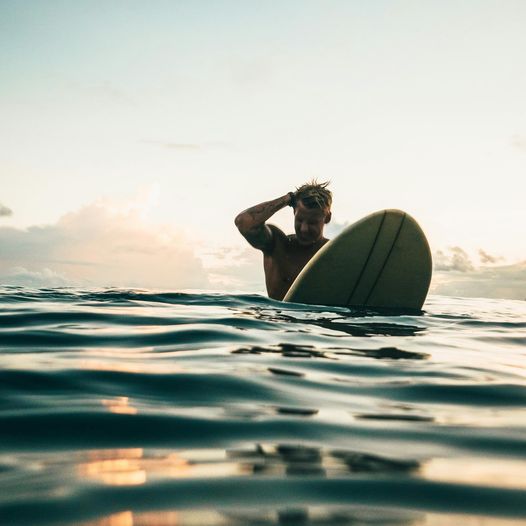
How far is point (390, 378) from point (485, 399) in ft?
1.37

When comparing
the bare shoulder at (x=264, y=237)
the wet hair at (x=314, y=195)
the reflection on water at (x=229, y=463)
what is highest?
the wet hair at (x=314, y=195)

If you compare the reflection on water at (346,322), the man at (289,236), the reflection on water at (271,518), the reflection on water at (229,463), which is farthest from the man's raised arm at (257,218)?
the reflection on water at (271,518)

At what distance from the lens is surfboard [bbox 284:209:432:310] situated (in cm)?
600

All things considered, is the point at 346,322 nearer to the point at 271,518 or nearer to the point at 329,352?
the point at 329,352

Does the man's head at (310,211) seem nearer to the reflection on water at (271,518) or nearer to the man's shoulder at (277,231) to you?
the man's shoulder at (277,231)

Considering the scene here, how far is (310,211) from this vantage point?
6.41 meters

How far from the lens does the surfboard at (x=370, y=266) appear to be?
5996 mm

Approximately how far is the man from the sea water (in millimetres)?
2892

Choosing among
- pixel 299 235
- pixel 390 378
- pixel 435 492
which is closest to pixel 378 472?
pixel 435 492

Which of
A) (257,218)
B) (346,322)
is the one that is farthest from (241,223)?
(346,322)

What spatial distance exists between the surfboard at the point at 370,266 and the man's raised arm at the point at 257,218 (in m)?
0.70

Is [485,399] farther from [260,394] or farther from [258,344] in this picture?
[258,344]

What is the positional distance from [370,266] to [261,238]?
1246 millimetres

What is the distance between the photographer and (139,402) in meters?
1.87
